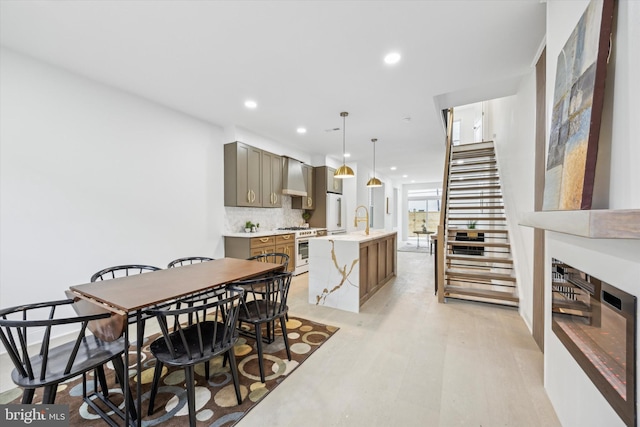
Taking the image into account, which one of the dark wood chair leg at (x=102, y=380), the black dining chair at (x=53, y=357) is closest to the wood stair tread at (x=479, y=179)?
the black dining chair at (x=53, y=357)

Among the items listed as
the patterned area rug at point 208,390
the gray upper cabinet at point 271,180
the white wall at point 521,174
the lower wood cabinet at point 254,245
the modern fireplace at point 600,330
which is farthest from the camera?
the gray upper cabinet at point 271,180

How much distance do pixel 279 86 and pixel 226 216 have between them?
2580 mm

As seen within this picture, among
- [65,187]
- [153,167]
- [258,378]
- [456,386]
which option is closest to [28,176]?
[65,187]

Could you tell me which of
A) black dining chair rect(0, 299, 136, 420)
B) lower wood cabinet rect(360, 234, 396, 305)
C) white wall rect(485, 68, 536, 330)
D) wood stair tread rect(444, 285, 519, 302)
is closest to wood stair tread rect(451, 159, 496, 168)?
white wall rect(485, 68, 536, 330)

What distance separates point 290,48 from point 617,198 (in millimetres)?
2602

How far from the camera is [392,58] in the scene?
2670 millimetres

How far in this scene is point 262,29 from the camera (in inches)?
Answer: 88.6

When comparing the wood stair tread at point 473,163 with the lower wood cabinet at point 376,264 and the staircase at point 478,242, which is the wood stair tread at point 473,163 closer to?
the staircase at point 478,242

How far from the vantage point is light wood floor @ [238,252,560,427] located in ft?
5.47

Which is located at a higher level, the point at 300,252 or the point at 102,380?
the point at 300,252

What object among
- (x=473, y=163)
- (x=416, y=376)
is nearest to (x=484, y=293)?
(x=416, y=376)

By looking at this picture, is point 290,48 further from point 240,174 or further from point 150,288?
point 240,174

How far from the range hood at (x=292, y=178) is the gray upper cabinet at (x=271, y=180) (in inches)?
5.1

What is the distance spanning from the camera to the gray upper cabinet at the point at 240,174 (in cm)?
458
